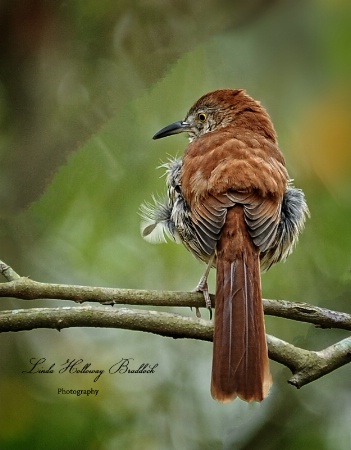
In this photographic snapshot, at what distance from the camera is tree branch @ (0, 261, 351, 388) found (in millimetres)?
4395

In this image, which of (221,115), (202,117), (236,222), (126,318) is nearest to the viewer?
(126,318)

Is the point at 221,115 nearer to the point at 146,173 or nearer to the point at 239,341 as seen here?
the point at 146,173

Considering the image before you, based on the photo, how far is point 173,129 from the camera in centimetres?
674

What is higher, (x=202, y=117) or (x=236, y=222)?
(x=202, y=117)

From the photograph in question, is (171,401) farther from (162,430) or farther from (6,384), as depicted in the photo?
(6,384)

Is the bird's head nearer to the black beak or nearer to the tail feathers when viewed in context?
the black beak

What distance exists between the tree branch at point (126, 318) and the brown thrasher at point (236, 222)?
0.67 ft

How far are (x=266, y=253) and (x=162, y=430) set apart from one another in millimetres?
1405

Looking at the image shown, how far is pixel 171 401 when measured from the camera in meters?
6.25

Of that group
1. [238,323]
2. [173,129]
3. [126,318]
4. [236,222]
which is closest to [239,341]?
[238,323]

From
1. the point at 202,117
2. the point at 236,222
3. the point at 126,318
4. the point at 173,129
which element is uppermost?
the point at 202,117

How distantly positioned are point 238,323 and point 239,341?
113mm

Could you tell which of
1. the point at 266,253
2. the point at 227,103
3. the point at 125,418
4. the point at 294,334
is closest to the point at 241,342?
the point at 266,253

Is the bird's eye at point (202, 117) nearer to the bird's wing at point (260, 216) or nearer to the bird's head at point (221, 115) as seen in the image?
the bird's head at point (221, 115)
